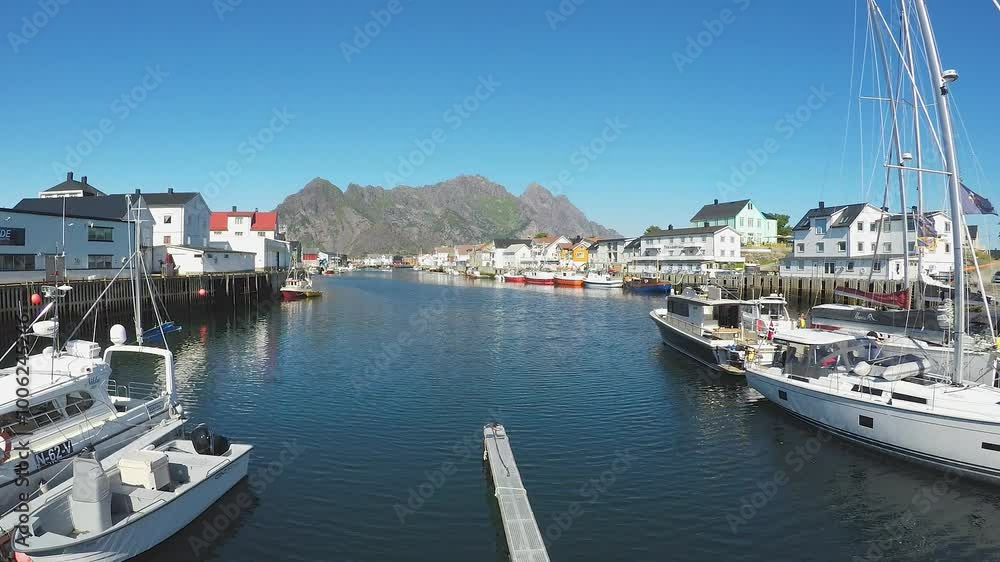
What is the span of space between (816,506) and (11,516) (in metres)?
19.5

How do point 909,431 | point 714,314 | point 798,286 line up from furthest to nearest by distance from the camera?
point 798,286, point 714,314, point 909,431

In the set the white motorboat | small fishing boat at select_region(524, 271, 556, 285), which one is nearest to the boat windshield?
the white motorboat

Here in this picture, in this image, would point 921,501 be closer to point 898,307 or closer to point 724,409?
point 724,409

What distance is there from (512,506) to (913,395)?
44.5ft

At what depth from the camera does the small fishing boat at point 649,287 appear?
102688 mm

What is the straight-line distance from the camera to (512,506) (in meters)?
14.9

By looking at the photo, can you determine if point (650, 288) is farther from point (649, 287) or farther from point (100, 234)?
point (100, 234)

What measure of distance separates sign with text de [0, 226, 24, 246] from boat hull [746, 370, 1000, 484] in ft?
185

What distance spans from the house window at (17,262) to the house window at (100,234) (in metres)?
6.65

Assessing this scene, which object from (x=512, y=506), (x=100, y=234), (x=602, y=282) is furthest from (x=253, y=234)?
(x=512, y=506)

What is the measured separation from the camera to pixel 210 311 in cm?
6431

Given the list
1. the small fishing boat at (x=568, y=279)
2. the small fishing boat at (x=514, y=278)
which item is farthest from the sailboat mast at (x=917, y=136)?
the small fishing boat at (x=514, y=278)

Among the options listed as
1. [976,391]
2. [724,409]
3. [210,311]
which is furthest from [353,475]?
[210,311]

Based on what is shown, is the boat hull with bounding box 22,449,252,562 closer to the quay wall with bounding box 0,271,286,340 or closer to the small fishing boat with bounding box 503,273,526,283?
the quay wall with bounding box 0,271,286,340
